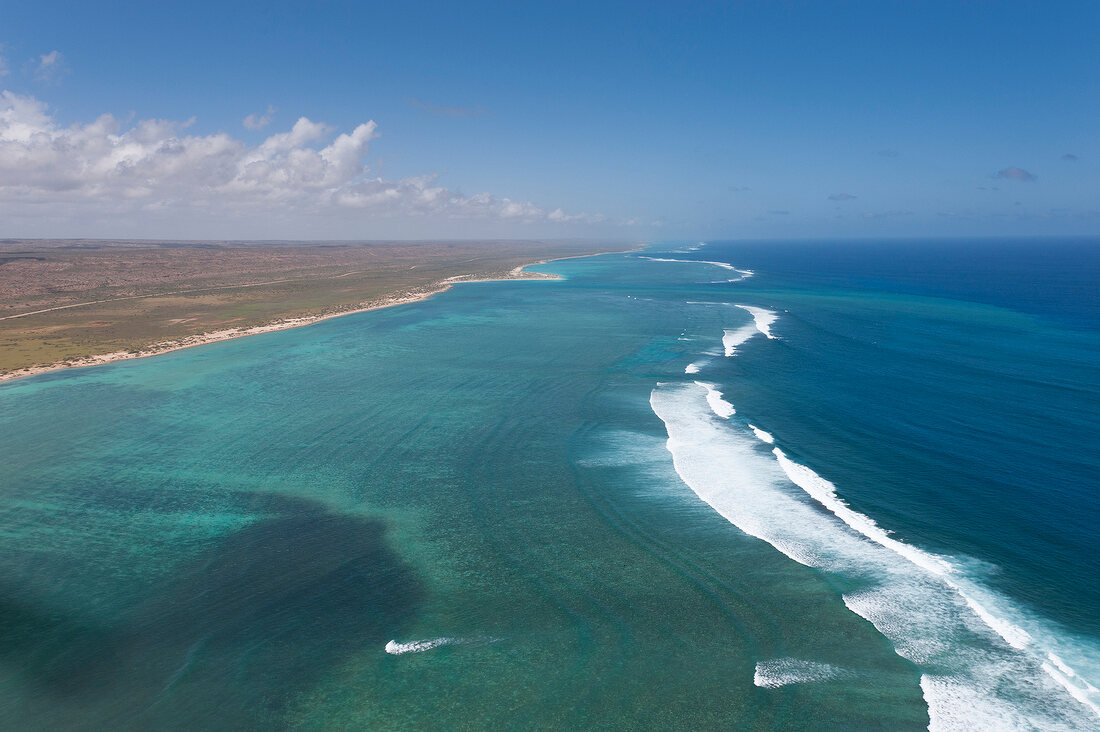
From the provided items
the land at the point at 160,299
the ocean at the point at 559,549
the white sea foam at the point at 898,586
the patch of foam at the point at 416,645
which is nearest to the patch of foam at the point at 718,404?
the ocean at the point at 559,549

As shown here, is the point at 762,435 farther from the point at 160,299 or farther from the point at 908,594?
the point at 160,299

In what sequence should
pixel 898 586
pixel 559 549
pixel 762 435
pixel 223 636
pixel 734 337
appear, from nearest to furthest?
1. pixel 223 636
2. pixel 898 586
3. pixel 559 549
4. pixel 762 435
5. pixel 734 337

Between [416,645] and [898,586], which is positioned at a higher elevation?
[898,586]

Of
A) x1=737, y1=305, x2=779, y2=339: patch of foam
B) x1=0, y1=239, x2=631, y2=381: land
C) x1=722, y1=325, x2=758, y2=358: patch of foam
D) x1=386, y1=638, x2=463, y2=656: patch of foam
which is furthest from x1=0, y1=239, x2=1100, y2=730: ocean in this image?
x1=737, y1=305, x2=779, y2=339: patch of foam

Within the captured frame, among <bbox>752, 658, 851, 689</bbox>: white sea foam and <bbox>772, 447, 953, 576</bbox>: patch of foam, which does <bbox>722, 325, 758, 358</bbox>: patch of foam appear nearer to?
<bbox>772, 447, 953, 576</bbox>: patch of foam

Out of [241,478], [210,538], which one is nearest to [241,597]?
[210,538]

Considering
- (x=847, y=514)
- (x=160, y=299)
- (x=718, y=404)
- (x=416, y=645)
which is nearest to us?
(x=416, y=645)

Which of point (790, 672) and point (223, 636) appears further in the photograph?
point (223, 636)

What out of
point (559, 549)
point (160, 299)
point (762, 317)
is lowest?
point (559, 549)

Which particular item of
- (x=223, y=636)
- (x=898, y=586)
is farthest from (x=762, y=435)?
(x=223, y=636)
